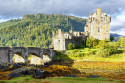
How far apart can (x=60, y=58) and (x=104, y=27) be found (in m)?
36.6

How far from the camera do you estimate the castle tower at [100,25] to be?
8249 cm

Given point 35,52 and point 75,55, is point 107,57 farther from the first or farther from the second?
point 35,52

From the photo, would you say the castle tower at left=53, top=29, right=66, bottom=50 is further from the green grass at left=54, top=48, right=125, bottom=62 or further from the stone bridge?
the stone bridge

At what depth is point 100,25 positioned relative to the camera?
83125 mm

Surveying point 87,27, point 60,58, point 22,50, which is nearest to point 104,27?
point 87,27

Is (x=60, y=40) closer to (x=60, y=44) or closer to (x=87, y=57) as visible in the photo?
(x=60, y=44)

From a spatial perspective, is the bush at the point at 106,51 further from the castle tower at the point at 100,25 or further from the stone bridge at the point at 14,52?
the stone bridge at the point at 14,52

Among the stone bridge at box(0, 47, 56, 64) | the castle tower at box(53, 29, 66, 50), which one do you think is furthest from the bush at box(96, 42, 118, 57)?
the stone bridge at box(0, 47, 56, 64)

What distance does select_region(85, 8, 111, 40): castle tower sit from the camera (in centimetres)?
8249

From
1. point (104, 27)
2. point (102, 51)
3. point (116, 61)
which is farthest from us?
point (104, 27)

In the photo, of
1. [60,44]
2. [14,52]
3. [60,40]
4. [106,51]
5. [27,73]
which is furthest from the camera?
[60,44]

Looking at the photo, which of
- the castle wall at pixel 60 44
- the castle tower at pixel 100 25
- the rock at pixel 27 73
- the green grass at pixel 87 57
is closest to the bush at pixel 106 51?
the green grass at pixel 87 57

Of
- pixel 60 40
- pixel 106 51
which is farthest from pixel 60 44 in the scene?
pixel 106 51

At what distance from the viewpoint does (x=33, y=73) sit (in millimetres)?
22281
